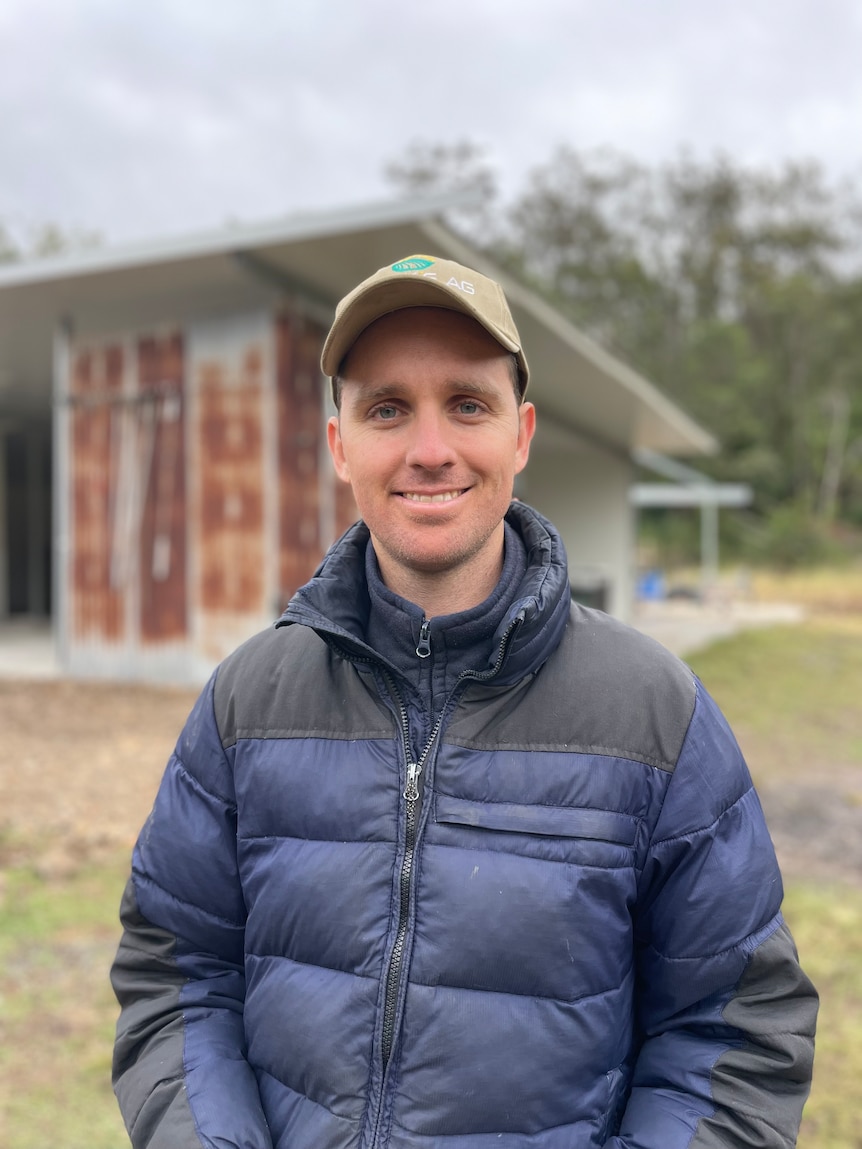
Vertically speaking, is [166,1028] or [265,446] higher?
[265,446]

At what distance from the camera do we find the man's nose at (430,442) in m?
1.41

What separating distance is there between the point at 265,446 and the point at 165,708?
230 centimetres

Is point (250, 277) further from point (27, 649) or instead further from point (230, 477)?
point (27, 649)

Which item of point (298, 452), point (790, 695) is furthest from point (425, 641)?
point (790, 695)

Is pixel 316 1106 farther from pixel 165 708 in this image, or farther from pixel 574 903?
pixel 165 708

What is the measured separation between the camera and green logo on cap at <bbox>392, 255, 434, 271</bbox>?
1396mm

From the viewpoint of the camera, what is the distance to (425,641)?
142cm

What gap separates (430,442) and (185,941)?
841 millimetres

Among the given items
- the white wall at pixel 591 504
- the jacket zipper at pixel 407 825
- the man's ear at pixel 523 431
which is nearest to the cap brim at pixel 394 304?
the man's ear at pixel 523 431

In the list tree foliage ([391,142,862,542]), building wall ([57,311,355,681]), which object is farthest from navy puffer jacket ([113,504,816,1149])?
tree foliage ([391,142,862,542])

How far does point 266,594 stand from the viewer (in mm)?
8133

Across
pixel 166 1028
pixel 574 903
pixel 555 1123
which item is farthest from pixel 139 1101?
pixel 574 903

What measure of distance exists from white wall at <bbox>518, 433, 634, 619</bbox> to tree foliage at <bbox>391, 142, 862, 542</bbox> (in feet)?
62.3

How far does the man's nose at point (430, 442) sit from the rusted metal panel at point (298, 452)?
266 inches
